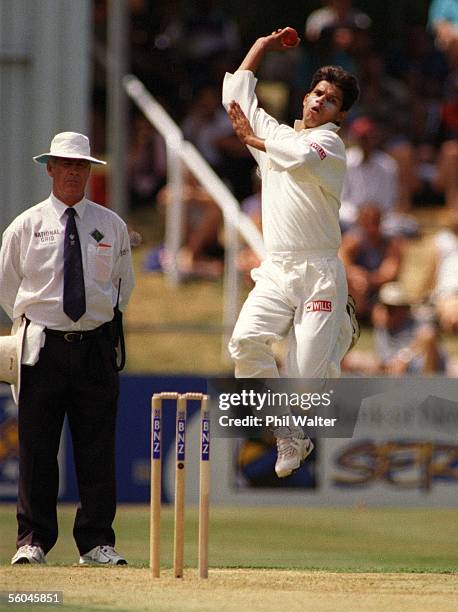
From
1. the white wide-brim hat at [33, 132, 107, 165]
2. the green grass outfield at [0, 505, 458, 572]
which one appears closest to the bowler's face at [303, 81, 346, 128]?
the white wide-brim hat at [33, 132, 107, 165]

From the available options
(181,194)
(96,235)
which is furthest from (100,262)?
(181,194)

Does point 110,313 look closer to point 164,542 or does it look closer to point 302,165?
point 302,165

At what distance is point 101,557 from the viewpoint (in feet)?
23.7

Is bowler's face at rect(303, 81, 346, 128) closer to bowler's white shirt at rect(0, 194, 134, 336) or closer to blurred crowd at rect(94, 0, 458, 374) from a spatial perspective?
bowler's white shirt at rect(0, 194, 134, 336)

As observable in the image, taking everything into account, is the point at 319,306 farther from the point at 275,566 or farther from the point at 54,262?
the point at 275,566

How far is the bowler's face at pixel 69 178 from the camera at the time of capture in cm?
705

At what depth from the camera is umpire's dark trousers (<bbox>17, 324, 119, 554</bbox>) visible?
7.05m

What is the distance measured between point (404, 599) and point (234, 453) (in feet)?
16.9

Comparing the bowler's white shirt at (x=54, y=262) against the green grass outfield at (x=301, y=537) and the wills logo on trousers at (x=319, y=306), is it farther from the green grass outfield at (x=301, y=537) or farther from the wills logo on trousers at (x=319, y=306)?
the green grass outfield at (x=301, y=537)

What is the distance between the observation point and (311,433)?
7.00 meters

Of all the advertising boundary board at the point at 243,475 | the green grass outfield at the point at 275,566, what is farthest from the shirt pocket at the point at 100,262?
the advertising boundary board at the point at 243,475

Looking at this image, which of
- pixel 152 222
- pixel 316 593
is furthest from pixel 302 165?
pixel 152 222

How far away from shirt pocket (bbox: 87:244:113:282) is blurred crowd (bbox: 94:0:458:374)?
14.0 feet

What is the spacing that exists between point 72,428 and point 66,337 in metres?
0.42
